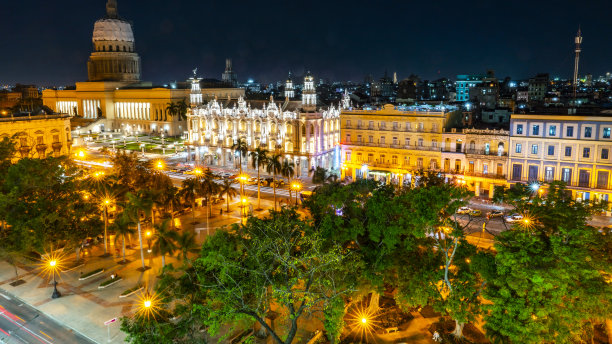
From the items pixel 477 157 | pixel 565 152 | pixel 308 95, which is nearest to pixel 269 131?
pixel 308 95

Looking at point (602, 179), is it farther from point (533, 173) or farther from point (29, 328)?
point (29, 328)

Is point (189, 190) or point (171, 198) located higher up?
point (189, 190)

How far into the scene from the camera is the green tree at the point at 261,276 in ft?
78.3

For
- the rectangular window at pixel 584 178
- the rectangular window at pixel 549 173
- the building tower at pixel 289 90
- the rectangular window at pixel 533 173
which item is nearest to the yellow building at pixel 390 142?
the rectangular window at pixel 533 173

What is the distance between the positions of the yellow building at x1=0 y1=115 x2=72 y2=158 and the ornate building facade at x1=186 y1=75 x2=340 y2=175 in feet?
87.9

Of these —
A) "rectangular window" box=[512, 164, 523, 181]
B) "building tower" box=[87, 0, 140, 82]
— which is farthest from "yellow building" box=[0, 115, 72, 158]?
"building tower" box=[87, 0, 140, 82]

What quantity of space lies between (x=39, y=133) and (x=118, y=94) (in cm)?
8212

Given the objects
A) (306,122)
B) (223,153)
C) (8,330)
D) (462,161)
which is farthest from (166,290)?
(223,153)

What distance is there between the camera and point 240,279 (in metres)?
26.6

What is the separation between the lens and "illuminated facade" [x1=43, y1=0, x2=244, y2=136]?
141875 millimetres

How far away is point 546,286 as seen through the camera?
2412cm

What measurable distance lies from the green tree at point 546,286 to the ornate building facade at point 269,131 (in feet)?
192

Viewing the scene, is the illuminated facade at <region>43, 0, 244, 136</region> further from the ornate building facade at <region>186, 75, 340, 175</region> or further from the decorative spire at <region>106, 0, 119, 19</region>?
the ornate building facade at <region>186, 75, 340, 175</region>

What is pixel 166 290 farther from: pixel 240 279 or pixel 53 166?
pixel 53 166
